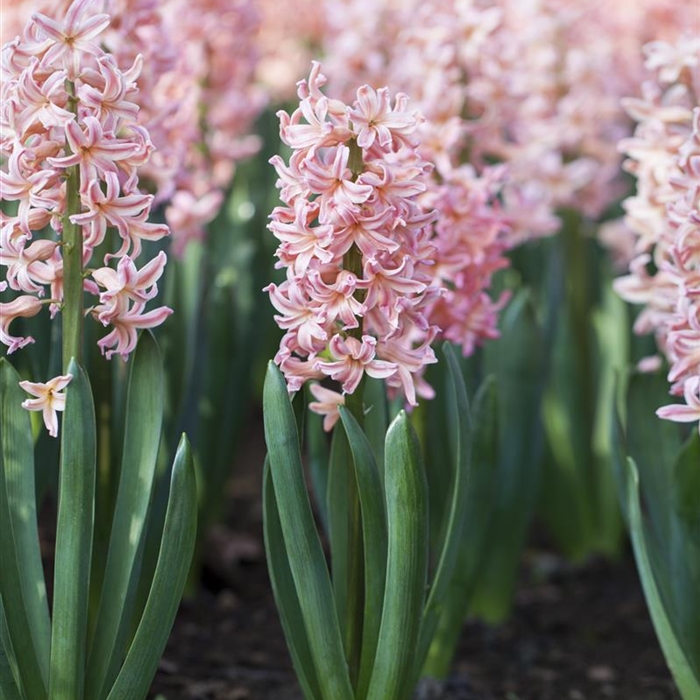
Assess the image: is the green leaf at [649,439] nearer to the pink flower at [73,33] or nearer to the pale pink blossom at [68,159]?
the pale pink blossom at [68,159]

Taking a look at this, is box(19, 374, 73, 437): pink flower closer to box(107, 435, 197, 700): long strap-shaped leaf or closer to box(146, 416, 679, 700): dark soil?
box(107, 435, 197, 700): long strap-shaped leaf

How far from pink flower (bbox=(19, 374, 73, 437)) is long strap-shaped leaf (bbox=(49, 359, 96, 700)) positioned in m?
0.03

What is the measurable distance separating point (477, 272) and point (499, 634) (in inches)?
45.2

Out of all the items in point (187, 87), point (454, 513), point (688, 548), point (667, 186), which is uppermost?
point (187, 87)

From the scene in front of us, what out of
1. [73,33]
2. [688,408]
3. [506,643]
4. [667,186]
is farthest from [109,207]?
[506,643]

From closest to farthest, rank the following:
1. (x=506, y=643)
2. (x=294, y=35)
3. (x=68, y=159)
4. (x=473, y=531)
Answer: (x=68, y=159), (x=473, y=531), (x=506, y=643), (x=294, y=35)

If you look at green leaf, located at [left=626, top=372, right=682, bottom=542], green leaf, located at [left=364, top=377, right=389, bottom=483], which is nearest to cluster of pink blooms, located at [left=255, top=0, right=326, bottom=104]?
green leaf, located at [left=626, top=372, right=682, bottom=542]

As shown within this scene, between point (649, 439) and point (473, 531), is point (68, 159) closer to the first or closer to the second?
point (473, 531)

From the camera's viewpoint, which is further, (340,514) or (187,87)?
(187,87)

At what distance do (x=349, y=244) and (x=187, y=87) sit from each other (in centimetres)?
161

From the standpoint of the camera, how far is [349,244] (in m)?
1.77

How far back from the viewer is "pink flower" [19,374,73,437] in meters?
1.77

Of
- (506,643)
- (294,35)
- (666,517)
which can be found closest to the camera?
(666,517)

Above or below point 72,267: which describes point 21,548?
below
